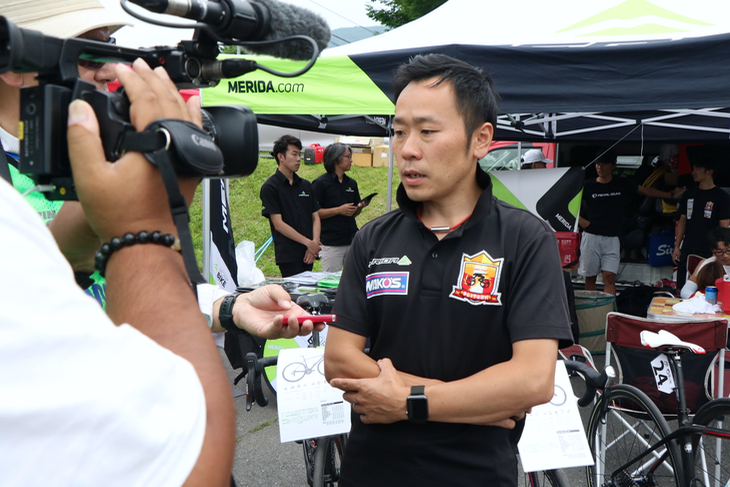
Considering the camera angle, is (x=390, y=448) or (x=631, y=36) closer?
(x=390, y=448)

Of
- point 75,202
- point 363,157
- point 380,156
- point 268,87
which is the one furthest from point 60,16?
point 380,156

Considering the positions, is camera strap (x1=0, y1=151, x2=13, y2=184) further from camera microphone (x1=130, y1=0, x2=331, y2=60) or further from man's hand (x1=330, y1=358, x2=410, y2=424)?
man's hand (x1=330, y1=358, x2=410, y2=424)

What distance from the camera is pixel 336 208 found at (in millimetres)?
7328

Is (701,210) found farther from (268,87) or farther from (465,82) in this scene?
(465,82)

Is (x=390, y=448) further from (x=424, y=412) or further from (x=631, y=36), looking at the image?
(x=631, y=36)

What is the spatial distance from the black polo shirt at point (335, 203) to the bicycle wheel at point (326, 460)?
4.61 meters


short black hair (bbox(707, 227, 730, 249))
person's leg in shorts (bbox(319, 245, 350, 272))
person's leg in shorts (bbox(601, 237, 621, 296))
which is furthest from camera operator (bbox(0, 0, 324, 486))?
person's leg in shorts (bbox(601, 237, 621, 296))

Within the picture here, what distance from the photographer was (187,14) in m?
0.81

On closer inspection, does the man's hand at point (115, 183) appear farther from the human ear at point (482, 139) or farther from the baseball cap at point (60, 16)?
the human ear at point (482, 139)

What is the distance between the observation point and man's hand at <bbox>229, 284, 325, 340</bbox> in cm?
129

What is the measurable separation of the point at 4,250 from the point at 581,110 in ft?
13.2

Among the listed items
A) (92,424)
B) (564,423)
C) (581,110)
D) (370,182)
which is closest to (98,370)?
(92,424)

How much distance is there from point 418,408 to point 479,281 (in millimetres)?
381

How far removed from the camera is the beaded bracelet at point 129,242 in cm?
66
